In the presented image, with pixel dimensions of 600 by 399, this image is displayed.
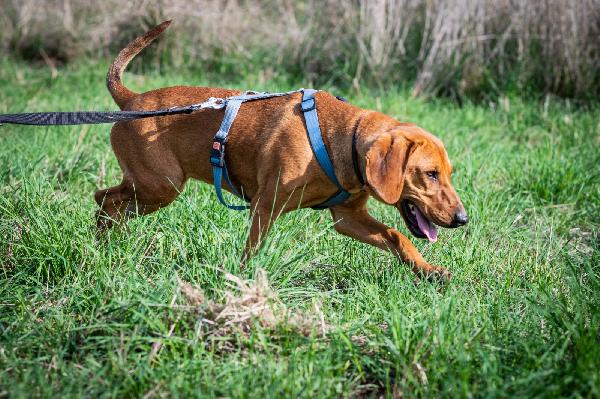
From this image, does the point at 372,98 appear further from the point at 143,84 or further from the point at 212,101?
the point at 212,101

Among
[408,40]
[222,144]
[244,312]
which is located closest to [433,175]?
[222,144]

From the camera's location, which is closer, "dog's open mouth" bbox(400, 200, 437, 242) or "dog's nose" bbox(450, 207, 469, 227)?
"dog's nose" bbox(450, 207, 469, 227)

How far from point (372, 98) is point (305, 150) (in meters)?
4.33

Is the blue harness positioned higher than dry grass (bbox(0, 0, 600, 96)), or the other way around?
the blue harness

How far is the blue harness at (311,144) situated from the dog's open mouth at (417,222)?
33 cm

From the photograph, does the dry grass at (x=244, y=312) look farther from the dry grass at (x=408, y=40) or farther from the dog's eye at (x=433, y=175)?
the dry grass at (x=408, y=40)

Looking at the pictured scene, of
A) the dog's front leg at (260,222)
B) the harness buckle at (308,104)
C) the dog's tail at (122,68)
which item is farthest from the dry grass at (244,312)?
the dog's tail at (122,68)

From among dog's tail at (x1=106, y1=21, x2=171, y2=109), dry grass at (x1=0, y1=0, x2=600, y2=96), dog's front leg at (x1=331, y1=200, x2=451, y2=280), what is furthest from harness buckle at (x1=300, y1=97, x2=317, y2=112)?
dry grass at (x1=0, y1=0, x2=600, y2=96)

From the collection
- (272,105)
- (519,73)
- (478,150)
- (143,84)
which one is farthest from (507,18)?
(272,105)

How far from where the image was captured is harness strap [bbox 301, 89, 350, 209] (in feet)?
12.2

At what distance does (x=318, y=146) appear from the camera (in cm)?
372

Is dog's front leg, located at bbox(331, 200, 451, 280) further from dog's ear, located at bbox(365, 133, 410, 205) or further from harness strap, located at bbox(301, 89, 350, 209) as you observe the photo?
dog's ear, located at bbox(365, 133, 410, 205)

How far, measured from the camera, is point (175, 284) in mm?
3068

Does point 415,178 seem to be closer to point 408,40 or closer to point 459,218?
point 459,218
